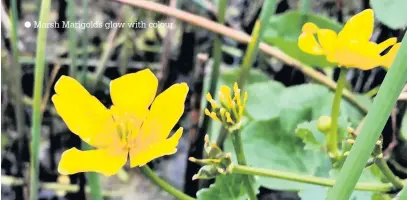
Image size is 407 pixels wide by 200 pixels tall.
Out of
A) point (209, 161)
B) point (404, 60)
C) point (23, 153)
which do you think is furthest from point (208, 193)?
point (23, 153)

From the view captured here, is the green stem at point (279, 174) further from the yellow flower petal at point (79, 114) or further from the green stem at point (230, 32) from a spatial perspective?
the green stem at point (230, 32)

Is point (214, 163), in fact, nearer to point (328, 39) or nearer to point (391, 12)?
point (328, 39)

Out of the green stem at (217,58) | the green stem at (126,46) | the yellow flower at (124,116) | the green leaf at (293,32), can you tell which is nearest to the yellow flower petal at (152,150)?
the yellow flower at (124,116)

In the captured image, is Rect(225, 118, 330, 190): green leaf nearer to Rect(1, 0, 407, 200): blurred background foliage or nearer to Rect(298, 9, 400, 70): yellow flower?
Rect(1, 0, 407, 200): blurred background foliage

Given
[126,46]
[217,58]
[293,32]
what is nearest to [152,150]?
[217,58]

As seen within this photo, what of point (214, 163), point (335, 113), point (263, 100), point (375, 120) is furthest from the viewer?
point (263, 100)

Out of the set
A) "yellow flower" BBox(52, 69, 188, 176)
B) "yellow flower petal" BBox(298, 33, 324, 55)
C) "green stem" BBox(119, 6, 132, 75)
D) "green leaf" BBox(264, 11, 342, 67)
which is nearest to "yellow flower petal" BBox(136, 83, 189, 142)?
"yellow flower" BBox(52, 69, 188, 176)

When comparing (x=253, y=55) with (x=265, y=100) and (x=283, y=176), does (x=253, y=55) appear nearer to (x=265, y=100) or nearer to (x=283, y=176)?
(x=265, y=100)
